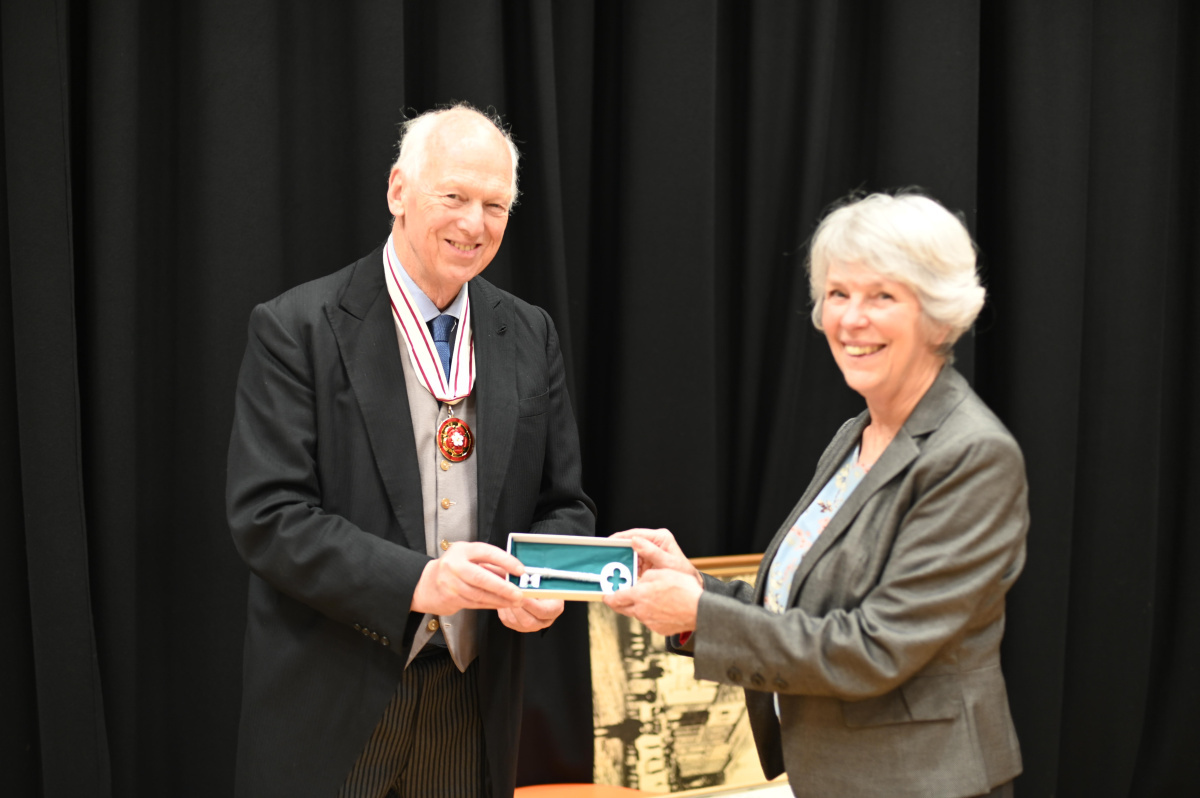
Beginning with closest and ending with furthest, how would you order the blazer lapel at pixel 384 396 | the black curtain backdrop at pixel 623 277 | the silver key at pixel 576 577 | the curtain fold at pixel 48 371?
1. the silver key at pixel 576 577
2. the blazer lapel at pixel 384 396
3. the curtain fold at pixel 48 371
4. the black curtain backdrop at pixel 623 277

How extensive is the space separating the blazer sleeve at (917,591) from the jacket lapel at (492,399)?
62 cm

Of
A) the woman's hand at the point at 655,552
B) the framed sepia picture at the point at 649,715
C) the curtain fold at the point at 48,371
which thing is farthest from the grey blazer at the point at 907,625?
the curtain fold at the point at 48,371

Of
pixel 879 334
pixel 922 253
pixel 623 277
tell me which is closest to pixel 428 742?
pixel 879 334

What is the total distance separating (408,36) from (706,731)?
92.0 inches

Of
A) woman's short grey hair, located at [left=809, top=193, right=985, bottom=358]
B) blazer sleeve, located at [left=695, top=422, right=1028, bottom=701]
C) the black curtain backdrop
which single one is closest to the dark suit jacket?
blazer sleeve, located at [left=695, top=422, right=1028, bottom=701]

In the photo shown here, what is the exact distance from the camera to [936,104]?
3602 millimetres

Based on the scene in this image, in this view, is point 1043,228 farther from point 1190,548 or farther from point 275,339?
point 275,339

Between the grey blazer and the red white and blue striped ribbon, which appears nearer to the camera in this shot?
the grey blazer

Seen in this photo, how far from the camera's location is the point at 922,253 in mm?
1758

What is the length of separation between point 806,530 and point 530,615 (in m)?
0.58

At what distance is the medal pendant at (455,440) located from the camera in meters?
2.16

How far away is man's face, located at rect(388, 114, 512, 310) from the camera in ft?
7.04

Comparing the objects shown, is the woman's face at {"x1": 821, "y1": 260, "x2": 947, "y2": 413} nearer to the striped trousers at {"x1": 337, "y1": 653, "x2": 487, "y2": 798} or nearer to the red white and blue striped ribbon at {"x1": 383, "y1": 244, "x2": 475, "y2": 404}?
the red white and blue striped ribbon at {"x1": 383, "y1": 244, "x2": 475, "y2": 404}

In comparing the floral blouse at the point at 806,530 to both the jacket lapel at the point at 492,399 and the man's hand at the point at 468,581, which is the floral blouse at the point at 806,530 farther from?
the jacket lapel at the point at 492,399
